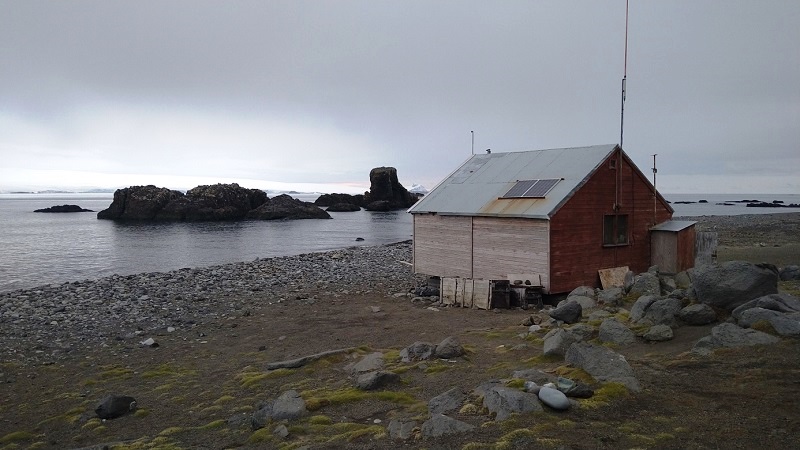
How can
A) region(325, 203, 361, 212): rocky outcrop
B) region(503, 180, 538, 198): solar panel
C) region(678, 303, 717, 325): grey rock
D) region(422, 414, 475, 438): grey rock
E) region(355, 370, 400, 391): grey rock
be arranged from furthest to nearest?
region(325, 203, 361, 212): rocky outcrop < region(503, 180, 538, 198): solar panel < region(678, 303, 717, 325): grey rock < region(355, 370, 400, 391): grey rock < region(422, 414, 475, 438): grey rock

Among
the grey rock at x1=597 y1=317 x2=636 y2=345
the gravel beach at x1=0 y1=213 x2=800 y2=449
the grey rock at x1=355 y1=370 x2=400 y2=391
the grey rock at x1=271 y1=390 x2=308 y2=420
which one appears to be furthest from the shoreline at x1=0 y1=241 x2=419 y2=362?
the grey rock at x1=597 y1=317 x2=636 y2=345

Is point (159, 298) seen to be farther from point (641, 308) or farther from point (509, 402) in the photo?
point (509, 402)

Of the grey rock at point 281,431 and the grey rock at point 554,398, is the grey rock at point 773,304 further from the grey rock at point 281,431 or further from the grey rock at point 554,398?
the grey rock at point 281,431

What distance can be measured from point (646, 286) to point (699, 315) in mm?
4799

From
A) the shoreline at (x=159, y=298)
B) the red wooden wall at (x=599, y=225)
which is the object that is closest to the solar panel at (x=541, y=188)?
the red wooden wall at (x=599, y=225)

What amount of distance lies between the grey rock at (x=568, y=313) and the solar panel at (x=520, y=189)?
8.03 m

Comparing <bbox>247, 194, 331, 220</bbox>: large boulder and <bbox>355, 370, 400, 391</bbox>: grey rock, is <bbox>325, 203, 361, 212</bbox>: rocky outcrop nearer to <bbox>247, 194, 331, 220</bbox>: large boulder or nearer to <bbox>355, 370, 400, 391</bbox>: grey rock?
<bbox>247, 194, 331, 220</bbox>: large boulder

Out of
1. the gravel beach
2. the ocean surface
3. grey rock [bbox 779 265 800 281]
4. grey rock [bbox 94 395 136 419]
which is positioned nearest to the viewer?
the gravel beach

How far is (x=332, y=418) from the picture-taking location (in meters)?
9.34

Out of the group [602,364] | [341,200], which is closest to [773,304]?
[602,364]

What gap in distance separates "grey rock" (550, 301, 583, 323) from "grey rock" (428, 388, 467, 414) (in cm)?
611

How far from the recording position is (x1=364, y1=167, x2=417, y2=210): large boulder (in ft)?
522

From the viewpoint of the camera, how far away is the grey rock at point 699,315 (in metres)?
12.1

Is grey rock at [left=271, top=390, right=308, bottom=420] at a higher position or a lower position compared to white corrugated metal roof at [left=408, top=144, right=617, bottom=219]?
lower
